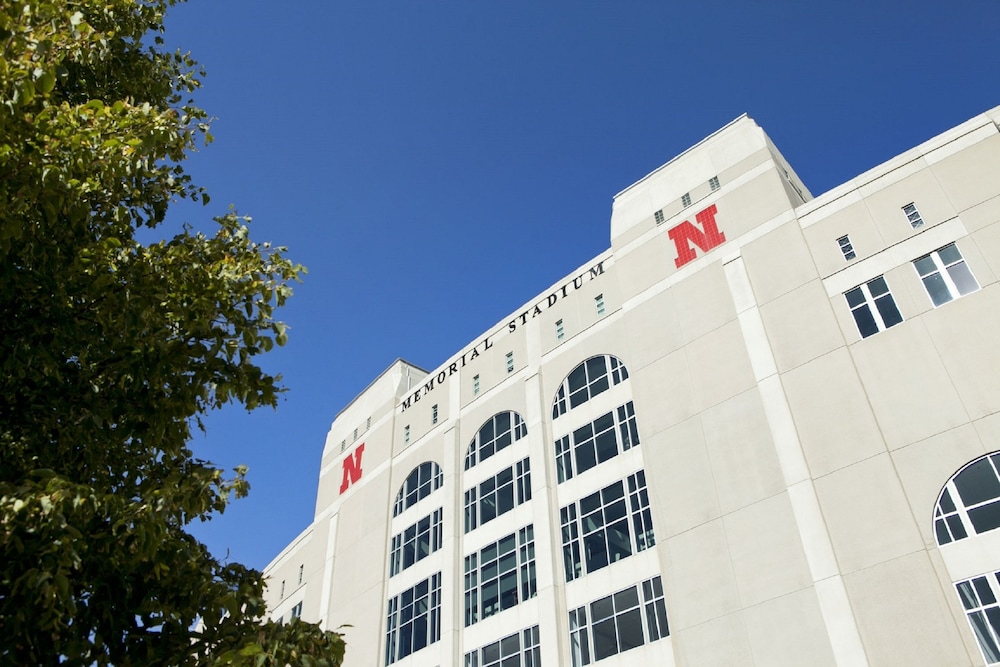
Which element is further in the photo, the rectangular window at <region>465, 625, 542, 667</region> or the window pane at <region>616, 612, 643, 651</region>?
the rectangular window at <region>465, 625, 542, 667</region>

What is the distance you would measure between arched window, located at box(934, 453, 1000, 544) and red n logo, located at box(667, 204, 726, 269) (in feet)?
44.1

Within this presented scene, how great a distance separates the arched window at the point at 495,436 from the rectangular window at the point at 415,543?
334 centimetres

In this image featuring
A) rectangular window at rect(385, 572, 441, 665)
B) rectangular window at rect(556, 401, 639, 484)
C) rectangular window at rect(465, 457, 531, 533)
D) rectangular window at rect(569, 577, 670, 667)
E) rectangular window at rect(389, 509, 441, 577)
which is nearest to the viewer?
rectangular window at rect(569, 577, 670, 667)

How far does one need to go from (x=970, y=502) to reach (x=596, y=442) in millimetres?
14264

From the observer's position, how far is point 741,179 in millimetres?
32938

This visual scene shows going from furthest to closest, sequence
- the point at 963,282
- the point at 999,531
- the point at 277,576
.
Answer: the point at 277,576 → the point at 963,282 → the point at 999,531

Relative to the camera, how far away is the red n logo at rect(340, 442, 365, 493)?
46.1m

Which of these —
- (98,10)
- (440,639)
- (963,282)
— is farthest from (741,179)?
(98,10)

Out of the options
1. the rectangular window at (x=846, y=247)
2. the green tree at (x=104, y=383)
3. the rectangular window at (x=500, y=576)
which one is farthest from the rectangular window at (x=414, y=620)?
the green tree at (x=104, y=383)

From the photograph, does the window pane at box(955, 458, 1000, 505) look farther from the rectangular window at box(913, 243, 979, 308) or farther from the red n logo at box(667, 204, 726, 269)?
the red n logo at box(667, 204, 726, 269)

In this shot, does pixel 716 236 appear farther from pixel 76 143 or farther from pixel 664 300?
pixel 76 143

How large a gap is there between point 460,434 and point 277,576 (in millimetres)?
20765

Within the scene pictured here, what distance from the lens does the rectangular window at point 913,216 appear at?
2701 centimetres

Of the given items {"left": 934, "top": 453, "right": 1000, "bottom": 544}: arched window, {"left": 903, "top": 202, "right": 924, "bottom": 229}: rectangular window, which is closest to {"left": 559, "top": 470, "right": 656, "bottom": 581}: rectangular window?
{"left": 934, "top": 453, "right": 1000, "bottom": 544}: arched window
